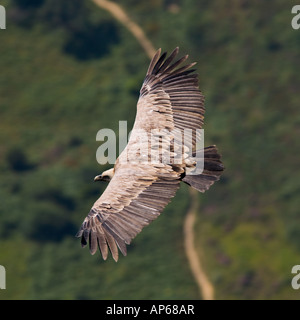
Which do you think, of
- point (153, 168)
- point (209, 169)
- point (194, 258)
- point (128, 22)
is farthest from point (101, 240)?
point (128, 22)

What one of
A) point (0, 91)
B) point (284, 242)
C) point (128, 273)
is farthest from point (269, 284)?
point (0, 91)

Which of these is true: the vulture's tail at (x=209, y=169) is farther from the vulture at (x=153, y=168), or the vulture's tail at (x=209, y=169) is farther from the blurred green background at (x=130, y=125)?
the blurred green background at (x=130, y=125)

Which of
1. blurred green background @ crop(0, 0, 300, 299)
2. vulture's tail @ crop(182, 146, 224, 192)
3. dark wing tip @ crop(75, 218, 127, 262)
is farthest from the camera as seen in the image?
blurred green background @ crop(0, 0, 300, 299)

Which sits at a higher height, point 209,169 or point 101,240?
point 209,169

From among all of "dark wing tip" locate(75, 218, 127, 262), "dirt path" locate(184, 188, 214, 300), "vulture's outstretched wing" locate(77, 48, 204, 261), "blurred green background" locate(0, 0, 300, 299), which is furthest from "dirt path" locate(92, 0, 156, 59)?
"dark wing tip" locate(75, 218, 127, 262)

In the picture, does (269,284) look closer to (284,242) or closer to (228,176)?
(284,242)

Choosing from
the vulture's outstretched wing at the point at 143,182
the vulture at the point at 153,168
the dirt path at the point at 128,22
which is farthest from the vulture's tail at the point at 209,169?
the dirt path at the point at 128,22

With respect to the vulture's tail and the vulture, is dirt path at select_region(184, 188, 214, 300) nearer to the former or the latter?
the vulture

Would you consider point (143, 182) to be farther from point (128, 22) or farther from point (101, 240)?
point (128, 22)
